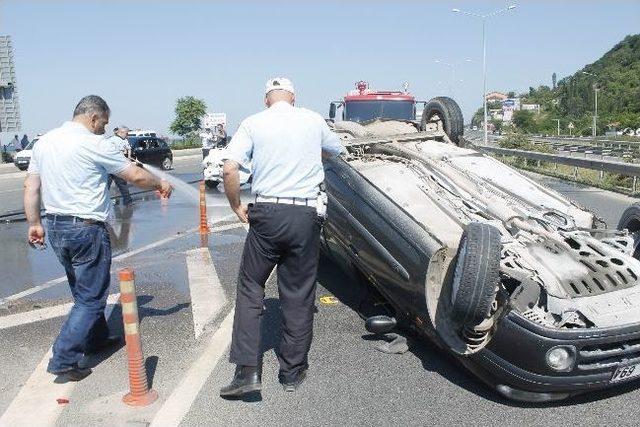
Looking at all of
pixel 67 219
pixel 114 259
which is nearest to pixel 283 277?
pixel 67 219

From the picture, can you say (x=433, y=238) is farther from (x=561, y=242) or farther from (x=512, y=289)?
(x=561, y=242)

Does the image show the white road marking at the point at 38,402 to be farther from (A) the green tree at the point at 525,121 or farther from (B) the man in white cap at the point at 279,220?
(A) the green tree at the point at 525,121

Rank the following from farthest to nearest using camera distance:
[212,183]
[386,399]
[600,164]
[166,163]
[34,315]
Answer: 1. [166,163]
2. [212,183]
3. [600,164]
4. [34,315]
5. [386,399]

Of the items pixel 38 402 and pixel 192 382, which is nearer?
pixel 38 402

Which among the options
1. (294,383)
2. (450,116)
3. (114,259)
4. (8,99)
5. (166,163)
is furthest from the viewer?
(166,163)

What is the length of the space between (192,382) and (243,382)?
0.46 metres

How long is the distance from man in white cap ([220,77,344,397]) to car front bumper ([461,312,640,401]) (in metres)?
1.24

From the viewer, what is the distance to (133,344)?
12.8 ft

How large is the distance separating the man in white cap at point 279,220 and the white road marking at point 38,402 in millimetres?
1041

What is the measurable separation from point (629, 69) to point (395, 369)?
12145 cm

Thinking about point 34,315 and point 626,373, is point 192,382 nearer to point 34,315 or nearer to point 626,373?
point 34,315

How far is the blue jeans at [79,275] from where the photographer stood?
435 cm

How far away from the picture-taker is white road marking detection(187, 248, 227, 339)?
570cm

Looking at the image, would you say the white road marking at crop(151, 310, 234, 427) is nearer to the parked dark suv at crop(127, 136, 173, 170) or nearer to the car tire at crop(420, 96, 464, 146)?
the car tire at crop(420, 96, 464, 146)
